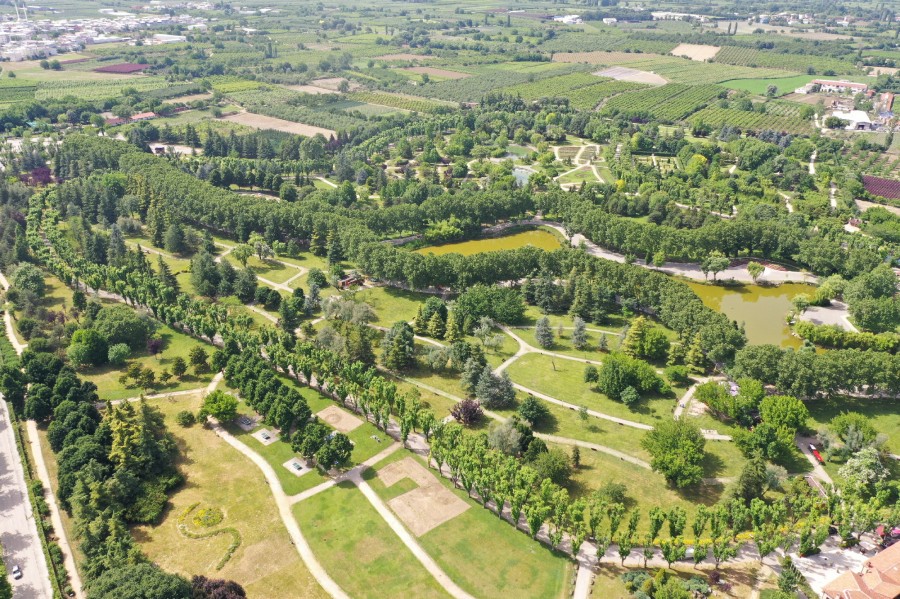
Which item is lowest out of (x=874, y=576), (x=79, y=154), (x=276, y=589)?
(x=276, y=589)

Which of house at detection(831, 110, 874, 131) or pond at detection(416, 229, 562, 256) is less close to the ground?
house at detection(831, 110, 874, 131)

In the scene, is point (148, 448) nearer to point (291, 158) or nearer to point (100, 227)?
point (100, 227)

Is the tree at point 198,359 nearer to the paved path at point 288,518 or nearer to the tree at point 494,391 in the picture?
the paved path at point 288,518

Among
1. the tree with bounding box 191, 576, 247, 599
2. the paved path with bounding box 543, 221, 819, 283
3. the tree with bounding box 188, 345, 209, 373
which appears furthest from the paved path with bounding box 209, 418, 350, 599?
the paved path with bounding box 543, 221, 819, 283

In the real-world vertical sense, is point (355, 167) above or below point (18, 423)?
above

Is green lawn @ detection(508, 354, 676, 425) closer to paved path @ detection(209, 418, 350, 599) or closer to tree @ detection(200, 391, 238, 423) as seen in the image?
paved path @ detection(209, 418, 350, 599)

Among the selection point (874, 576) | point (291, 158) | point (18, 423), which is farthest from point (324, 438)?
point (291, 158)
